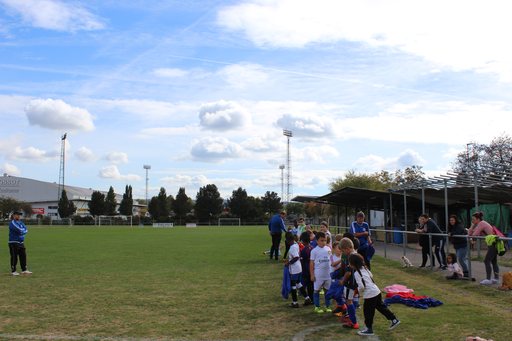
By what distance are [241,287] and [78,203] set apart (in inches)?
4204

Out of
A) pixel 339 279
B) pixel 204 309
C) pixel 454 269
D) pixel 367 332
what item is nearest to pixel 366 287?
pixel 367 332

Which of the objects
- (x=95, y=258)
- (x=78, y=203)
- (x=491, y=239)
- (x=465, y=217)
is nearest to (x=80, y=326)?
(x=491, y=239)

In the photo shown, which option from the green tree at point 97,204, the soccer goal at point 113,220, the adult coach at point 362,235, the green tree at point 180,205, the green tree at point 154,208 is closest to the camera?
the adult coach at point 362,235

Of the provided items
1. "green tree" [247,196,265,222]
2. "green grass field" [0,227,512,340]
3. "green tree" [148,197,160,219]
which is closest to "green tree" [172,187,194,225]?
"green tree" [148,197,160,219]

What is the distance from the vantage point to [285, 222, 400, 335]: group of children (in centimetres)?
508

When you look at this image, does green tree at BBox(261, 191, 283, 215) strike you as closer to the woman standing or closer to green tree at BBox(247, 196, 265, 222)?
green tree at BBox(247, 196, 265, 222)

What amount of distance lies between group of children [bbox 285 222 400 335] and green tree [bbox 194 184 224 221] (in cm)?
8155

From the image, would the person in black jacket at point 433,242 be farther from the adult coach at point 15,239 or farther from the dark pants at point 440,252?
the adult coach at point 15,239

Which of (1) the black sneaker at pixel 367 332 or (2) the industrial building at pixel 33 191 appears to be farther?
(2) the industrial building at pixel 33 191

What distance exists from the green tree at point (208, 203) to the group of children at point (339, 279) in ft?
268

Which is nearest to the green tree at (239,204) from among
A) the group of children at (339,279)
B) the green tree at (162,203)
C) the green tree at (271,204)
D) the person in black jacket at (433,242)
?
the green tree at (271,204)

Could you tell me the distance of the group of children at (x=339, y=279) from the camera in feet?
16.7

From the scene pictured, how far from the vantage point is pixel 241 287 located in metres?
8.72

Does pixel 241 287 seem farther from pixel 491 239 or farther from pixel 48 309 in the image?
pixel 491 239
